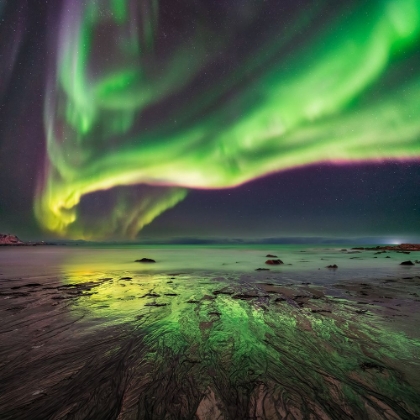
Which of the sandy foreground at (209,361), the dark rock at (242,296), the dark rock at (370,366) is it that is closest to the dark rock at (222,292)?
the dark rock at (242,296)

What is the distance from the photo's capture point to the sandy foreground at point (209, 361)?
2.42 m

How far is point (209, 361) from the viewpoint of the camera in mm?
3377

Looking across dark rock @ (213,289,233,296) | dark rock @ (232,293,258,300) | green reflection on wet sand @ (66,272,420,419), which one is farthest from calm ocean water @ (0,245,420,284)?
green reflection on wet sand @ (66,272,420,419)

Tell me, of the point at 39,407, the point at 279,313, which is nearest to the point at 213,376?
the point at 39,407

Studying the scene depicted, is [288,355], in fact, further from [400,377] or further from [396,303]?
[396,303]

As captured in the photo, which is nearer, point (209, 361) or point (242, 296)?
point (209, 361)

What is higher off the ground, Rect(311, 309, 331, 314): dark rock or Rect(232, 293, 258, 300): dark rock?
Rect(311, 309, 331, 314): dark rock

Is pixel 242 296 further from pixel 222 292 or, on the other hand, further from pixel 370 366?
pixel 370 366

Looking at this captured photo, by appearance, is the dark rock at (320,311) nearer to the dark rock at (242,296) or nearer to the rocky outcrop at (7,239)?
the dark rock at (242,296)

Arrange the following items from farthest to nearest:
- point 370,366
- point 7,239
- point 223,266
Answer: point 7,239 → point 223,266 → point 370,366

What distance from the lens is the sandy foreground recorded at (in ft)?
7.95

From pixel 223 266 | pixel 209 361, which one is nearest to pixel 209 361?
pixel 209 361

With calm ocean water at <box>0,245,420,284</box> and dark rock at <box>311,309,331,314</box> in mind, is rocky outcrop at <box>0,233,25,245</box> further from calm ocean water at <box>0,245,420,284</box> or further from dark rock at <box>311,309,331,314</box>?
dark rock at <box>311,309,331,314</box>

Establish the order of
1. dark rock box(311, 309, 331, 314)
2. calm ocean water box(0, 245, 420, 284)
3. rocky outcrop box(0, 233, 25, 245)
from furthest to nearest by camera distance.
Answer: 1. rocky outcrop box(0, 233, 25, 245)
2. calm ocean water box(0, 245, 420, 284)
3. dark rock box(311, 309, 331, 314)
